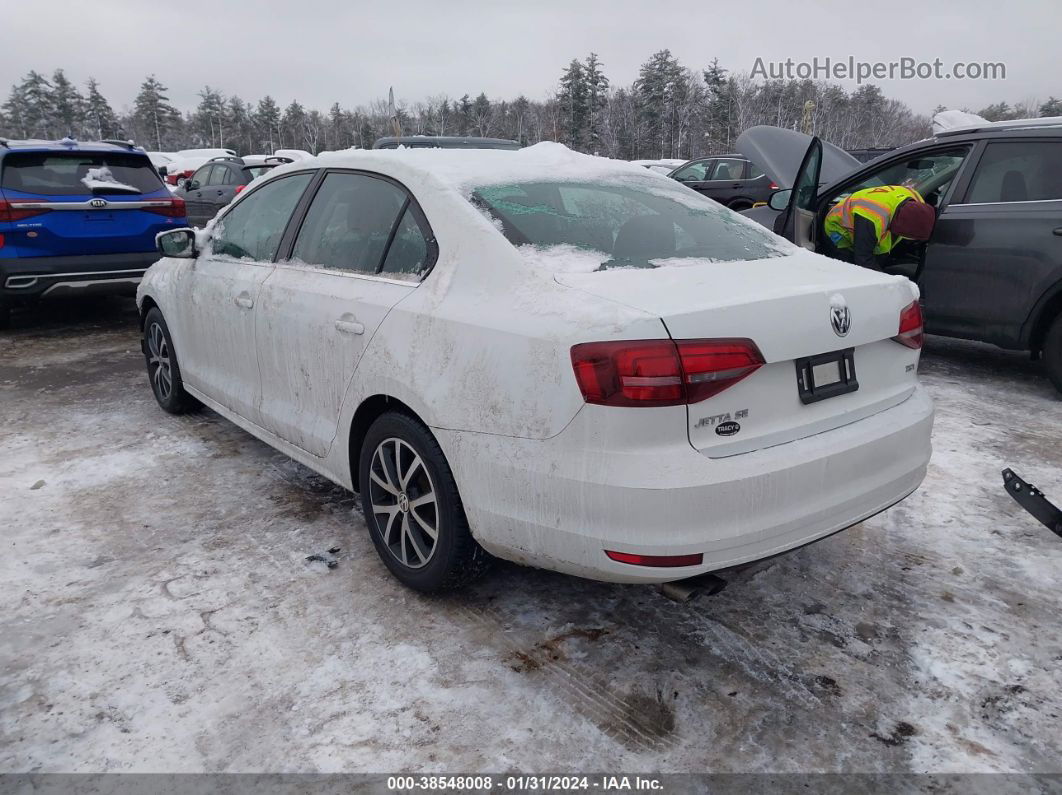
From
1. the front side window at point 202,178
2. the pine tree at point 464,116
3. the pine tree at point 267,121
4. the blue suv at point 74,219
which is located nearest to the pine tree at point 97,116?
the pine tree at point 267,121

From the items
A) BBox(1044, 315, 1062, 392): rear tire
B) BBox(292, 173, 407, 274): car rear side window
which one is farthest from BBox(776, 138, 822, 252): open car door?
BBox(292, 173, 407, 274): car rear side window

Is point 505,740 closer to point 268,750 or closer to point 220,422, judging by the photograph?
point 268,750

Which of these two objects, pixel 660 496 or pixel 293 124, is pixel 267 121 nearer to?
pixel 293 124

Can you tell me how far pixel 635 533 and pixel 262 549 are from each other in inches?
72.8

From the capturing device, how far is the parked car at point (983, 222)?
16.6 feet

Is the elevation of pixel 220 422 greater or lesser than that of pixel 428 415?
lesser

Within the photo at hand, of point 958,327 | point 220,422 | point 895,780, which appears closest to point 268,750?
point 895,780

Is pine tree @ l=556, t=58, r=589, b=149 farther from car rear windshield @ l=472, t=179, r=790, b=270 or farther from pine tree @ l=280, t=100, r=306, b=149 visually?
car rear windshield @ l=472, t=179, r=790, b=270

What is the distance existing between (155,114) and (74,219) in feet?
312

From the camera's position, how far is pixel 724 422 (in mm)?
2129

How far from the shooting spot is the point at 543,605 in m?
2.83

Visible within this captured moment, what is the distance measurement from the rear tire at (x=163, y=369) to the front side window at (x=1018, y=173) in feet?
18.1

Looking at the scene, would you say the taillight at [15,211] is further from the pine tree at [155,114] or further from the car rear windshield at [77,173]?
the pine tree at [155,114]

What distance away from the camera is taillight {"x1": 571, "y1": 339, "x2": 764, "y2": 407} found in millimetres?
2037
